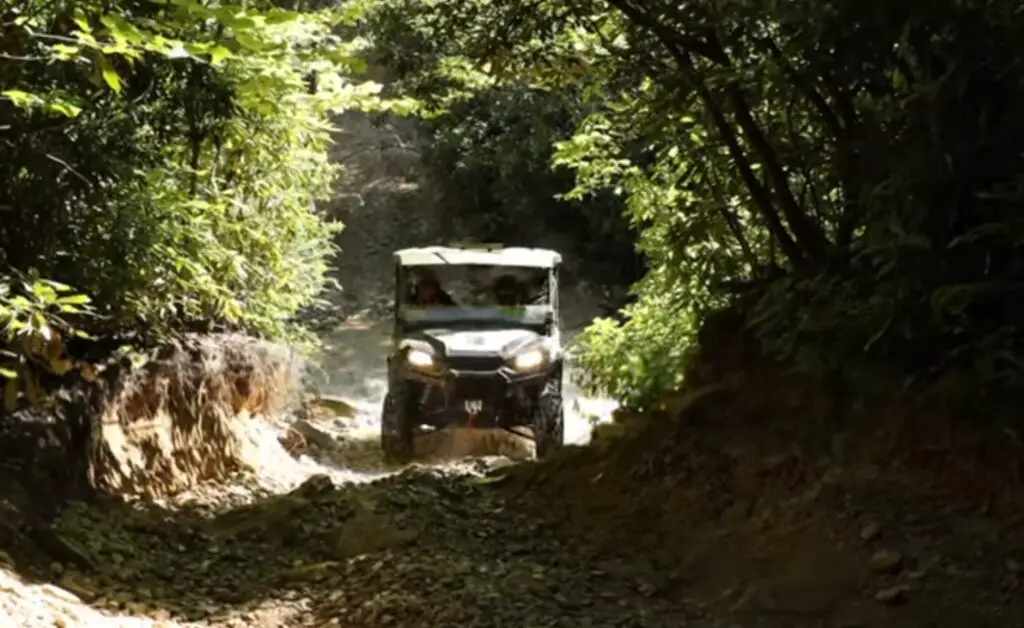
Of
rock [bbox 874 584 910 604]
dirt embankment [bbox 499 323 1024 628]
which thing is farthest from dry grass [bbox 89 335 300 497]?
rock [bbox 874 584 910 604]

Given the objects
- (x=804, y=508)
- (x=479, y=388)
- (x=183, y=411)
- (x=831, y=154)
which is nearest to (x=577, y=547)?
(x=804, y=508)

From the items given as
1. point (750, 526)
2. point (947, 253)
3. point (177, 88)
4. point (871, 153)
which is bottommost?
point (750, 526)

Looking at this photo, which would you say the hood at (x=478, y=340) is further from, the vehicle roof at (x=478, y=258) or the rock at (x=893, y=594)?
the rock at (x=893, y=594)

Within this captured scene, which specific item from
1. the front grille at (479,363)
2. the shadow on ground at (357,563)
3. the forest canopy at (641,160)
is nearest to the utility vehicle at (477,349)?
the front grille at (479,363)

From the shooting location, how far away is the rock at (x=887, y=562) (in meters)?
3.53

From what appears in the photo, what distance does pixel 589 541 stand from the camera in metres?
4.80

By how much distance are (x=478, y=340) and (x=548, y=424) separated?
2.83 ft

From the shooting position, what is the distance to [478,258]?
8617 millimetres

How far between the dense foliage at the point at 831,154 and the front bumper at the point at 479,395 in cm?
172

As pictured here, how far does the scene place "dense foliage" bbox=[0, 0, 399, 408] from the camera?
3770mm

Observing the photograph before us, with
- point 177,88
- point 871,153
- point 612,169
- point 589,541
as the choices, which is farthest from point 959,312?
point 612,169

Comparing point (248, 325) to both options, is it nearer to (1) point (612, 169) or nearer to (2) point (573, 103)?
(1) point (612, 169)

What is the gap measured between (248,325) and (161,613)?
383cm

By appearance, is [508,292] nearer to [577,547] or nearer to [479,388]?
[479,388]
